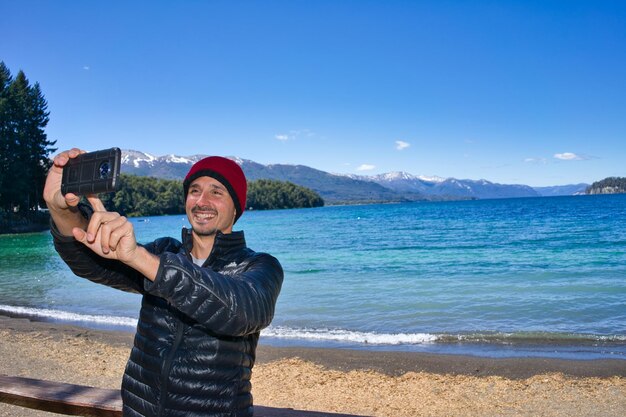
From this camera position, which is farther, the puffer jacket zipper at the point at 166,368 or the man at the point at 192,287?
the puffer jacket zipper at the point at 166,368

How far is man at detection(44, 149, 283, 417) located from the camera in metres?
1.32

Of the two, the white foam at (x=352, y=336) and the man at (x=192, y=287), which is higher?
the man at (x=192, y=287)

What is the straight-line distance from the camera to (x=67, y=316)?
12.6 m

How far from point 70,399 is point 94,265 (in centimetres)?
209

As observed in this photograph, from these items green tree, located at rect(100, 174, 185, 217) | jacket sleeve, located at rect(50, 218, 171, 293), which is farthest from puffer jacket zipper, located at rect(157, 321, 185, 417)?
green tree, located at rect(100, 174, 185, 217)

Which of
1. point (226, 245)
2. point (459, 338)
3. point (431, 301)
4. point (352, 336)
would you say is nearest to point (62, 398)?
point (226, 245)

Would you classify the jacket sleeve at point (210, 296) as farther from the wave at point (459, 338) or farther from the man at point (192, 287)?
the wave at point (459, 338)

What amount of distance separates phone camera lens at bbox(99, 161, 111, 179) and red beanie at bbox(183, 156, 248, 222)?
0.70 meters

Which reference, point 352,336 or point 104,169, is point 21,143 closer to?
point 352,336

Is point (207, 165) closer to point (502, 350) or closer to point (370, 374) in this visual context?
point (370, 374)

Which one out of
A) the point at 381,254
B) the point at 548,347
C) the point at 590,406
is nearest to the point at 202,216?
the point at 590,406

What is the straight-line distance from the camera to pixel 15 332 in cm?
1045

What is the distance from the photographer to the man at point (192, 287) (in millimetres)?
1316

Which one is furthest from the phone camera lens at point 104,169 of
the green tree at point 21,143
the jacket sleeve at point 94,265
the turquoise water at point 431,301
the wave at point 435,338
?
the green tree at point 21,143
